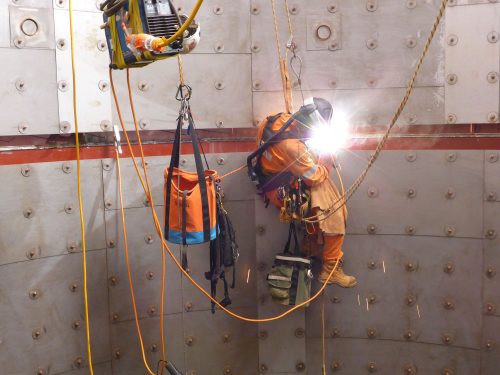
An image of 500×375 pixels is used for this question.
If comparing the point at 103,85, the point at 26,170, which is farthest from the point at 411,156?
the point at 26,170

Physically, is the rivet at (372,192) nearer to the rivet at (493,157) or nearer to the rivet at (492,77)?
the rivet at (493,157)

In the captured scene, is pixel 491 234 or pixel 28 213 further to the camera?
pixel 491 234

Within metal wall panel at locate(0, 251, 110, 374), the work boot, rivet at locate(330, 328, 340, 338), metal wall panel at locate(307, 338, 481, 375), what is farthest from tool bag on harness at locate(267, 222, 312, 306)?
metal wall panel at locate(0, 251, 110, 374)

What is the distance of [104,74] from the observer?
4.30 metres

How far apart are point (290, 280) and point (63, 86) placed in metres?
2.22

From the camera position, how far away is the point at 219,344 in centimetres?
493

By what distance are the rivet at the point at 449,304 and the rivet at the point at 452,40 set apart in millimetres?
2016

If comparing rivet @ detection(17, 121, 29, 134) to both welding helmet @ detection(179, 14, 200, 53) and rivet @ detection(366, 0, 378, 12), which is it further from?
rivet @ detection(366, 0, 378, 12)

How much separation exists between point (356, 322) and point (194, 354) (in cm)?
139

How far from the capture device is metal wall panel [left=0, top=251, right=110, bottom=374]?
13.3ft

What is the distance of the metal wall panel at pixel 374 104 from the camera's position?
4.56 meters

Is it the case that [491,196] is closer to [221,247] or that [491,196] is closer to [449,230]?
[449,230]

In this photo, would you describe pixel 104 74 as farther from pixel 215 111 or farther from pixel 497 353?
pixel 497 353

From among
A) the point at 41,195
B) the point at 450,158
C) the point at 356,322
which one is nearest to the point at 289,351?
the point at 356,322
